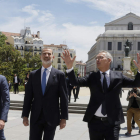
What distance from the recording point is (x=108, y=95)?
3873 mm

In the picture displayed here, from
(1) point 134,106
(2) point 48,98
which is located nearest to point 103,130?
(2) point 48,98

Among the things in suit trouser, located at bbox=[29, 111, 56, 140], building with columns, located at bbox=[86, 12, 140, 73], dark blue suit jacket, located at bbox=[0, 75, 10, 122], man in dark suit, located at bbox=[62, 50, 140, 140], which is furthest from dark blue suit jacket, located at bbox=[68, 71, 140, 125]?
building with columns, located at bbox=[86, 12, 140, 73]

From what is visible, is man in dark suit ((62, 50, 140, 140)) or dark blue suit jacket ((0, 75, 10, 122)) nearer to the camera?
man in dark suit ((62, 50, 140, 140))

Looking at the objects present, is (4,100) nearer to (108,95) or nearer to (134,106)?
(108,95)

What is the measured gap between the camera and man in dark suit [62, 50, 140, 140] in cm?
379

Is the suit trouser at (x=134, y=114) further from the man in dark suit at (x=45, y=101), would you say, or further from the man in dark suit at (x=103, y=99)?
the man in dark suit at (x=45, y=101)

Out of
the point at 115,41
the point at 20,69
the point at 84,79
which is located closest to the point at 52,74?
the point at 84,79

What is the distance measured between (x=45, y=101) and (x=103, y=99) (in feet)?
2.83

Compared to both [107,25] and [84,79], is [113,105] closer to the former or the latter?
[84,79]

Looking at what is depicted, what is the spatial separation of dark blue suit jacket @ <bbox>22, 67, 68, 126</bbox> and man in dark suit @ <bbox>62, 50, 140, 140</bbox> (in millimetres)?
336

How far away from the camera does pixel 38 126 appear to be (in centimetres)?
393

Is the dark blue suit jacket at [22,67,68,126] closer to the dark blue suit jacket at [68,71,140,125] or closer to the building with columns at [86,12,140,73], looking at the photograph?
the dark blue suit jacket at [68,71,140,125]

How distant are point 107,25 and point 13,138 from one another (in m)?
85.9

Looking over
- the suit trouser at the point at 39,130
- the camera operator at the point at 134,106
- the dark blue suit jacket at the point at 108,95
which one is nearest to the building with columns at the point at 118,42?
the camera operator at the point at 134,106
